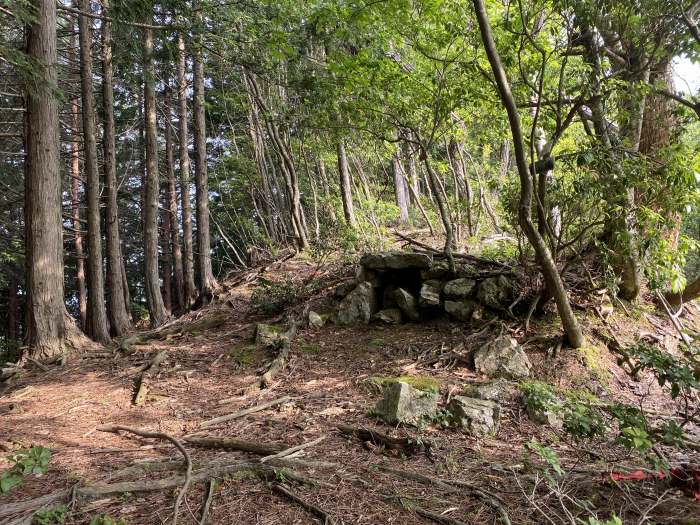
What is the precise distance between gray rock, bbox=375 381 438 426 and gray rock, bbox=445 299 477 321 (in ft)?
6.75

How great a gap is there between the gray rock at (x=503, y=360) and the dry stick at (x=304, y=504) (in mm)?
2932

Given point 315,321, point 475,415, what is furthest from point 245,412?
point 315,321

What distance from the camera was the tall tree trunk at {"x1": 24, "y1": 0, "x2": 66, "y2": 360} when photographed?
6.45 metres

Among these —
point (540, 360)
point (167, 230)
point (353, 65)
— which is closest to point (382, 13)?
point (353, 65)

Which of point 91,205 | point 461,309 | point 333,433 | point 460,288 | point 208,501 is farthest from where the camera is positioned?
point 91,205

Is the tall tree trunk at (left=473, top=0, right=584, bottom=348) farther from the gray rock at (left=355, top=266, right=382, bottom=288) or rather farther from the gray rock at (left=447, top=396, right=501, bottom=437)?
the gray rock at (left=355, top=266, right=382, bottom=288)

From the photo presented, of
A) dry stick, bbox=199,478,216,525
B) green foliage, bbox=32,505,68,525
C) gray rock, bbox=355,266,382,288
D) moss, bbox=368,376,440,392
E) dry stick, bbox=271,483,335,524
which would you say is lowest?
dry stick, bbox=271,483,335,524

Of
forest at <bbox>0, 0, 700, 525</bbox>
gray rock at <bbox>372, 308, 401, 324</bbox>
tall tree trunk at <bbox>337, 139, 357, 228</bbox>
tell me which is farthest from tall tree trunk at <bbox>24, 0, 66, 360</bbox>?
tall tree trunk at <bbox>337, 139, 357, 228</bbox>

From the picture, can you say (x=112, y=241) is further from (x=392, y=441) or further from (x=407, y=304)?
(x=392, y=441)

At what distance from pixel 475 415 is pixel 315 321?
354 centimetres

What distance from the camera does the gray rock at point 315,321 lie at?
276 inches

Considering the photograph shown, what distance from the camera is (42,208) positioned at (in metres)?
6.53

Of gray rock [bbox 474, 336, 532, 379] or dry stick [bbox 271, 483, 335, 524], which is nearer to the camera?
dry stick [bbox 271, 483, 335, 524]

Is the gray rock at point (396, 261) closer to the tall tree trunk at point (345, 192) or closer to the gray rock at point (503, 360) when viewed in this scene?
the gray rock at point (503, 360)
